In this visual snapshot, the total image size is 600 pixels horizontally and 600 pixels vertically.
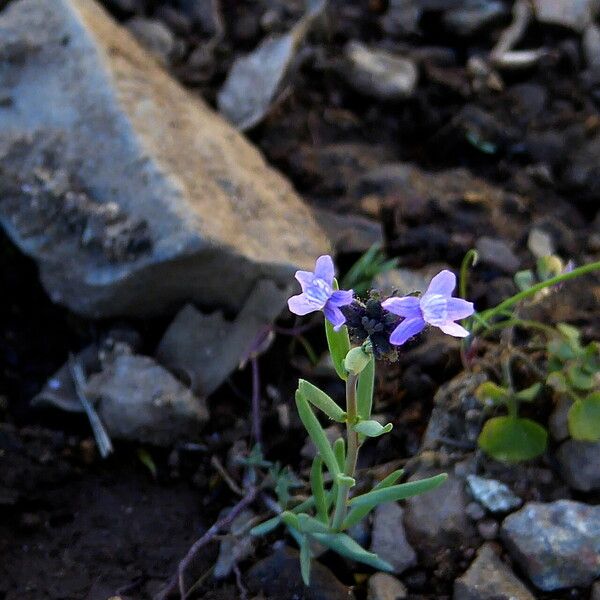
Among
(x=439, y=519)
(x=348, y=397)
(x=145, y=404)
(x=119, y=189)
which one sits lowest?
(x=439, y=519)

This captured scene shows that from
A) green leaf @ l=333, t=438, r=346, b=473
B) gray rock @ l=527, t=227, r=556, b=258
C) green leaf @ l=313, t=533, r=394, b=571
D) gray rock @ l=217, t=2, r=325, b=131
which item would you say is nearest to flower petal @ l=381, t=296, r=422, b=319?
green leaf @ l=333, t=438, r=346, b=473

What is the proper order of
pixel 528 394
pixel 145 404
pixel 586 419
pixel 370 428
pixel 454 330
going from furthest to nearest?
1. pixel 145 404
2. pixel 528 394
3. pixel 586 419
4. pixel 370 428
5. pixel 454 330

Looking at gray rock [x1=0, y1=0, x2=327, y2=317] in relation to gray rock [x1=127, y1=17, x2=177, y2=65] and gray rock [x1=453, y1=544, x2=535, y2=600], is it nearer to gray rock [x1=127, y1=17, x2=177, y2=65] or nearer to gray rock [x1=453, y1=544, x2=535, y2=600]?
gray rock [x1=127, y1=17, x2=177, y2=65]

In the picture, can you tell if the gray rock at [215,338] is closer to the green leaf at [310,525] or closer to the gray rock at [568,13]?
the green leaf at [310,525]

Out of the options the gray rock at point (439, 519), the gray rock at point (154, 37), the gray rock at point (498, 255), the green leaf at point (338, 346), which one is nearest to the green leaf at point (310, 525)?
the gray rock at point (439, 519)

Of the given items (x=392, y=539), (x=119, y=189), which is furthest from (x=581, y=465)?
(x=119, y=189)

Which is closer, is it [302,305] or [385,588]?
[302,305]

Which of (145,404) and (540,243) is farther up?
(145,404)

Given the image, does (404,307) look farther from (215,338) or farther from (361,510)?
(215,338)
